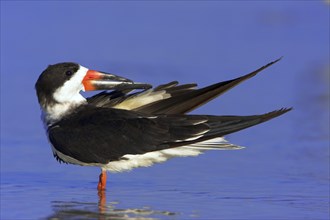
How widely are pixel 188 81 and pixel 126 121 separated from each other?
3612 mm

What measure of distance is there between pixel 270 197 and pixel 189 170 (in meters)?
1.10

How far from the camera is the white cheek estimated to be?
27.6 ft

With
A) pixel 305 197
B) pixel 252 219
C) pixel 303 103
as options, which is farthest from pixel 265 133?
pixel 252 219

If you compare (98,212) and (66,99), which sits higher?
(66,99)

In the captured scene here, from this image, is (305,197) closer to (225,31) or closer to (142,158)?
(142,158)

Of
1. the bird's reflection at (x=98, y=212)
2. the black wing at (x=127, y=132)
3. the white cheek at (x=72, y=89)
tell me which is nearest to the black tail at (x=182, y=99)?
the black wing at (x=127, y=132)

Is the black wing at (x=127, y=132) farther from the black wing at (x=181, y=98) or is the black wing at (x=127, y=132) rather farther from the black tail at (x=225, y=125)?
the black wing at (x=181, y=98)

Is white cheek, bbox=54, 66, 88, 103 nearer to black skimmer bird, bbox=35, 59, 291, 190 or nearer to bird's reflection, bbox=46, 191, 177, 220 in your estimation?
black skimmer bird, bbox=35, 59, 291, 190

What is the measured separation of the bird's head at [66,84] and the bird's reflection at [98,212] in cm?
88

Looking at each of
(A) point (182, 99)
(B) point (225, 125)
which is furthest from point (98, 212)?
(A) point (182, 99)

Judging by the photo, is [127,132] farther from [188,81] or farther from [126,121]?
[188,81]

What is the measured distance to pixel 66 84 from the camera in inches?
332

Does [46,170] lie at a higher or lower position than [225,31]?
lower

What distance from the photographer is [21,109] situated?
1083cm
